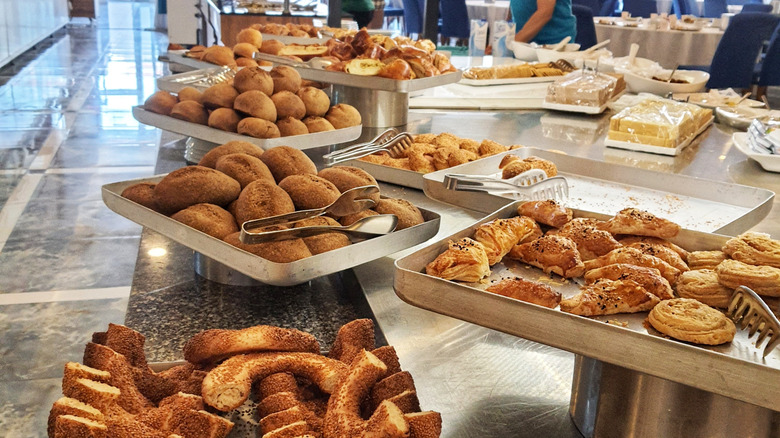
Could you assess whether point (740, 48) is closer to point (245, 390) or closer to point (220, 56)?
point (220, 56)

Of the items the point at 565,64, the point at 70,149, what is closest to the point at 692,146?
the point at 565,64

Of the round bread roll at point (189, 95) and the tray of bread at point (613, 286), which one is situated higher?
the round bread roll at point (189, 95)

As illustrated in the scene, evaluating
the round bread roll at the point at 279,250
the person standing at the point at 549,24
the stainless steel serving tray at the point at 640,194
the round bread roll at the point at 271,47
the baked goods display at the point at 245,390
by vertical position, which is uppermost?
the person standing at the point at 549,24

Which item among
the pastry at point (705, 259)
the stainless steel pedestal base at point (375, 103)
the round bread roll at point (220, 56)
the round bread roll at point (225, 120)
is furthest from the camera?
the round bread roll at point (220, 56)

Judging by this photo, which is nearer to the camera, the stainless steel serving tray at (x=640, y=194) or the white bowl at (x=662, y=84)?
the stainless steel serving tray at (x=640, y=194)

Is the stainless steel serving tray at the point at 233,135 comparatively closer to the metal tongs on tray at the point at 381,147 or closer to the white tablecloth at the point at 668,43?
the metal tongs on tray at the point at 381,147

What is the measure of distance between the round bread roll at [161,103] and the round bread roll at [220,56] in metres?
0.86

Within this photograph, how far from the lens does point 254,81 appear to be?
5.45ft

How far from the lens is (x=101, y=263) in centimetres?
188

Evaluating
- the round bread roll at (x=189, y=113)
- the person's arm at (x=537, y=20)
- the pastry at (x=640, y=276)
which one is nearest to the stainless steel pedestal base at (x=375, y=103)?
the round bread roll at (x=189, y=113)

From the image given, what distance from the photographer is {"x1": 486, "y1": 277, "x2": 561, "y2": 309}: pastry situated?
76 cm

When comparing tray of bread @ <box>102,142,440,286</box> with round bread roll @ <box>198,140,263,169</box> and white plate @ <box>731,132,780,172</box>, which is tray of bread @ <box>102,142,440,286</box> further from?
white plate @ <box>731,132,780,172</box>

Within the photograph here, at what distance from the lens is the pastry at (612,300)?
0.75 m

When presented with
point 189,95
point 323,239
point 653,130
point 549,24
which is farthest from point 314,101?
point 549,24
